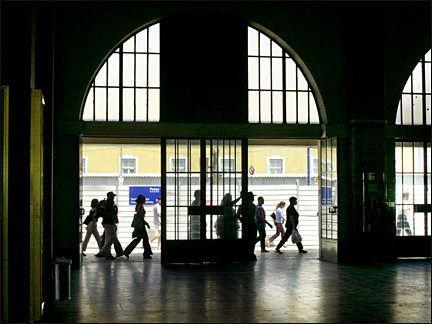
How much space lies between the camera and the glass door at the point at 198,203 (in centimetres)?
1211

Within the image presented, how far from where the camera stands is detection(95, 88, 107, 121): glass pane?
12016 mm

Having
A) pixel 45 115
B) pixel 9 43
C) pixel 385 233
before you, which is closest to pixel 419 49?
pixel 385 233

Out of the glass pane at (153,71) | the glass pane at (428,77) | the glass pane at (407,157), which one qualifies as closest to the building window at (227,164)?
the glass pane at (153,71)

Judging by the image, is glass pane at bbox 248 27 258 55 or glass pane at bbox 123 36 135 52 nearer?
glass pane at bbox 123 36 135 52

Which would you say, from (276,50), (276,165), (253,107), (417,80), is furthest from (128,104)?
(276,165)

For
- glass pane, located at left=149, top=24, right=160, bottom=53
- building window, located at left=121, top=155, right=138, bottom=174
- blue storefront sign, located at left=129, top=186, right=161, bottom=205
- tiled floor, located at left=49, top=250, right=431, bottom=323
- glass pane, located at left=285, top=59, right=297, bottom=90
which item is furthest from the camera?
building window, located at left=121, top=155, right=138, bottom=174

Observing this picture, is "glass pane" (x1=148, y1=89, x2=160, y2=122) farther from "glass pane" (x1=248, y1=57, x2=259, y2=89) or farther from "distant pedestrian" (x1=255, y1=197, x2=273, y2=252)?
"distant pedestrian" (x1=255, y1=197, x2=273, y2=252)

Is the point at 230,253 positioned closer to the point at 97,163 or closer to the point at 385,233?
the point at 385,233

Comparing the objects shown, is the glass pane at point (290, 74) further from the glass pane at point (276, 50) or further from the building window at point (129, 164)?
the building window at point (129, 164)

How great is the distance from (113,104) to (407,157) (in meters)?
5.96

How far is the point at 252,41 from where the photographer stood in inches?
493

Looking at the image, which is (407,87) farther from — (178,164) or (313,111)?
(178,164)

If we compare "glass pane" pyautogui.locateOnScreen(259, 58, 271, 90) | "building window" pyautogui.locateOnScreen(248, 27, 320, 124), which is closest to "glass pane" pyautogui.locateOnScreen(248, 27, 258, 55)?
"building window" pyautogui.locateOnScreen(248, 27, 320, 124)

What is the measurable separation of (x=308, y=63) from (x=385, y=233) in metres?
3.62
